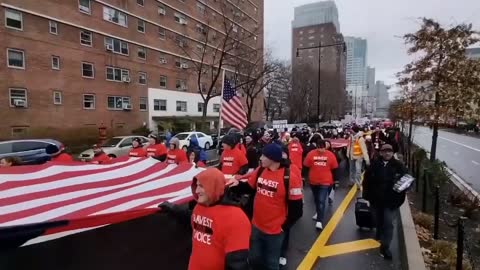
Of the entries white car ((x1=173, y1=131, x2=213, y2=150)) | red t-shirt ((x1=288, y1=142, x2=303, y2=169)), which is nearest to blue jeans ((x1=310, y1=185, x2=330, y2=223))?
red t-shirt ((x1=288, y1=142, x2=303, y2=169))

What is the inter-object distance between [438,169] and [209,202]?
35.9 feet

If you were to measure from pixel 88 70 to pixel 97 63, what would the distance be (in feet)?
4.17

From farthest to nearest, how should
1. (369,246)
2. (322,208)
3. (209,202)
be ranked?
(322,208) → (369,246) → (209,202)

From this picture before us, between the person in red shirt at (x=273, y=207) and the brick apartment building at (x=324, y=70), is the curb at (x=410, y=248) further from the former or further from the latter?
the brick apartment building at (x=324, y=70)

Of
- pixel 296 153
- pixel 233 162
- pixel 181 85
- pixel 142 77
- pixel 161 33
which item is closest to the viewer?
pixel 233 162

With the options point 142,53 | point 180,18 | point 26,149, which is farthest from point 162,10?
point 26,149

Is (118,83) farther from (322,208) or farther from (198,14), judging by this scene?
(322,208)

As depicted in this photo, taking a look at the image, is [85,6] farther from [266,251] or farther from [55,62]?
[266,251]

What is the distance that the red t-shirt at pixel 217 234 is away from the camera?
2.69 meters

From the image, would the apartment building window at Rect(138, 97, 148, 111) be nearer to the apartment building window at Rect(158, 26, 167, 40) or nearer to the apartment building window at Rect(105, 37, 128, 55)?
the apartment building window at Rect(105, 37, 128, 55)

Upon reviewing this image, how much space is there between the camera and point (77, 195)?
4.85m

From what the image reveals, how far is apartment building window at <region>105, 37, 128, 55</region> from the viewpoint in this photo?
117 feet

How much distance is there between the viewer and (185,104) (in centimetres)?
4841

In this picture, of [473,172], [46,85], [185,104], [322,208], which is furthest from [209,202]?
[185,104]
